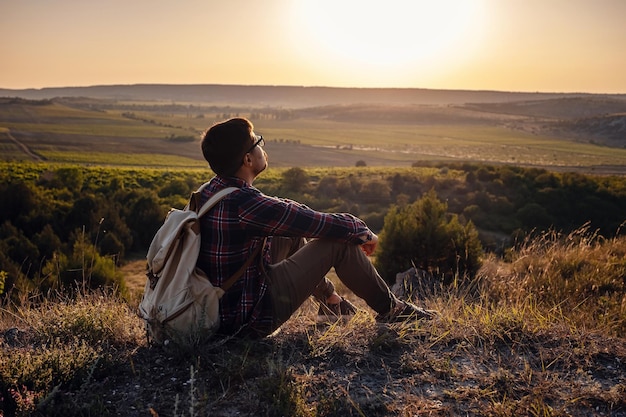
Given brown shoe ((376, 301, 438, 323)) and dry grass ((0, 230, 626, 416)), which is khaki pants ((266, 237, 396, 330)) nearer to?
brown shoe ((376, 301, 438, 323))

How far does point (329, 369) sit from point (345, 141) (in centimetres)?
9992

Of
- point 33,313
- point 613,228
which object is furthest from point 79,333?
point 613,228

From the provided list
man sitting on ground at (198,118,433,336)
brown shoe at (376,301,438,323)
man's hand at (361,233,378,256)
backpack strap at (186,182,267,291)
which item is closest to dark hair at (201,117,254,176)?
man sitting on ground at (198,118,433,336)

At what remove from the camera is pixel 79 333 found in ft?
11.0

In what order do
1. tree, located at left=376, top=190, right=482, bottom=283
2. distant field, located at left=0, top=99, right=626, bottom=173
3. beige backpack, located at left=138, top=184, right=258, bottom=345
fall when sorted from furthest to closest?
distant field, located at left=0, top=99, right=626, bottom=173, tree, located at left=376, top=190, right=482, bottom=283, beige backpack, located at left=138, top=184, right=258, bottom=345

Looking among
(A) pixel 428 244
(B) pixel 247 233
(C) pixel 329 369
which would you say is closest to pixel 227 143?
(B) pixel 247 233

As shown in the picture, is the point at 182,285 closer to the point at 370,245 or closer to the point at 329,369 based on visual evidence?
the point at 329,369

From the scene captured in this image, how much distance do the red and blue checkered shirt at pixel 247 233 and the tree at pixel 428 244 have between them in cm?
529

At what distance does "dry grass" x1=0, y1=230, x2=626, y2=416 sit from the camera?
2.54 m

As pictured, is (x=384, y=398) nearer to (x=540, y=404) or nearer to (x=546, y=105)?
(x=540, y=404)

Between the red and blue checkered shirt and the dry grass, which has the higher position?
the red and blue checkered shirt

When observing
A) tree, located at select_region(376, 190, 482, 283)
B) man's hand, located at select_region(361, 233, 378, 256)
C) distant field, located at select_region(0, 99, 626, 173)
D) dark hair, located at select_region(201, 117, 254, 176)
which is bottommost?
distant field, located at select_region(0, 99, 626, 173)

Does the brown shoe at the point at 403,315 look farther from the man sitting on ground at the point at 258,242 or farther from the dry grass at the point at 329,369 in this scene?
the man sitting on ground at the point at 258,242

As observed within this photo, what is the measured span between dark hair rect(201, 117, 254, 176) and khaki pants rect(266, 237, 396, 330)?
0.70 m
